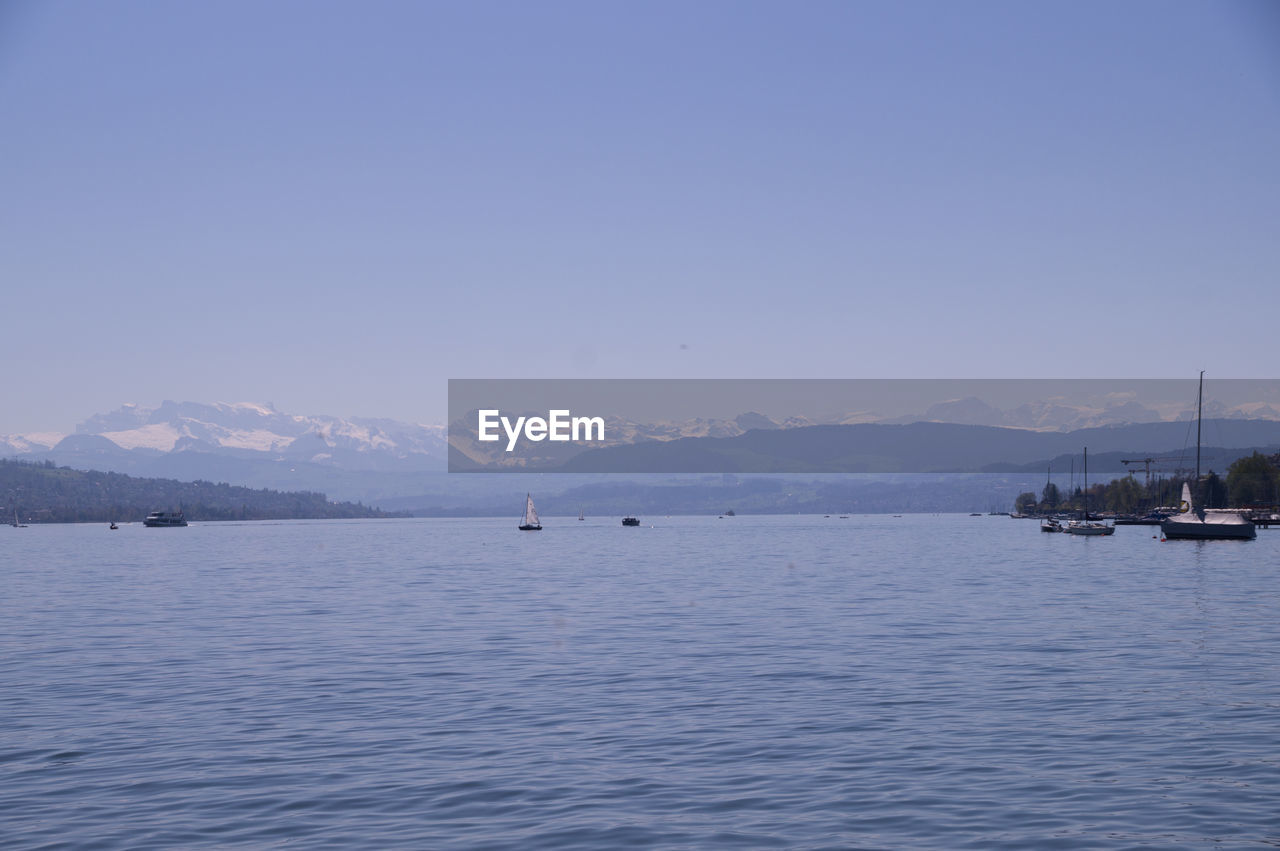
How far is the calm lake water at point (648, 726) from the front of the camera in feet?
64.7

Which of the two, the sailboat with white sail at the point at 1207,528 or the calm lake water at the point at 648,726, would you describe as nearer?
the calm lake water at the point at 648,726

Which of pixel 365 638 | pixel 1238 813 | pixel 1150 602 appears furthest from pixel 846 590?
pixel 1238 813

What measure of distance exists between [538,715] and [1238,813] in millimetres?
17034

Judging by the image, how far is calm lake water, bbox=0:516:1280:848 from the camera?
19734mm

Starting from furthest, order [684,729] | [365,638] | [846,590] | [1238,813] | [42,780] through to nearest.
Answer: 1. [846,590]
2. [365,638]
3. [684,729]
4. [42,780]
5. [1238,813]

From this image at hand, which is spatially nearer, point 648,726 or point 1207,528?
point 648,726

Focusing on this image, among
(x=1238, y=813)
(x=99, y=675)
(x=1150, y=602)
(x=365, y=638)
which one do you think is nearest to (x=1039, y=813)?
(x=1238, y=813)

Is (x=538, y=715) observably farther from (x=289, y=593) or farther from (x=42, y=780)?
(x=289, y=593)

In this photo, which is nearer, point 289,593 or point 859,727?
point 859,727

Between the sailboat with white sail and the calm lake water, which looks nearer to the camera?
the calm lake water

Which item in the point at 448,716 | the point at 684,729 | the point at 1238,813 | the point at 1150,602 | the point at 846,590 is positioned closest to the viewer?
the point at 1238,813

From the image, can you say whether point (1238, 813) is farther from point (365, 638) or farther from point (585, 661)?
point (365, 638)

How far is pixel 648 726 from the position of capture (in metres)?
28.5

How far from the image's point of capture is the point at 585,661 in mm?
41188
